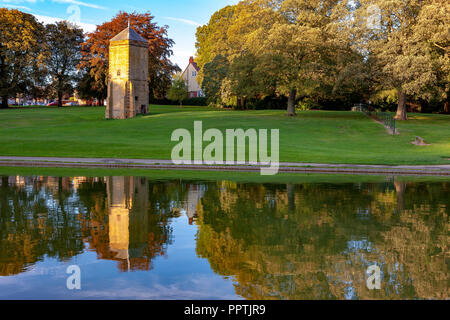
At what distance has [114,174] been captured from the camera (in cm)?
2147

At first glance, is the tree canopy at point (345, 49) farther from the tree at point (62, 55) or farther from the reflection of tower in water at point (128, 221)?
the tree at point (62, 55)

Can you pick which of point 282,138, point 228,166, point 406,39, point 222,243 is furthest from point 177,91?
point 222,243

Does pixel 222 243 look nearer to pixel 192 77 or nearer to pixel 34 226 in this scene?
Result: pixel 34 226

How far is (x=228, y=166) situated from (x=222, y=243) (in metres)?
15.0

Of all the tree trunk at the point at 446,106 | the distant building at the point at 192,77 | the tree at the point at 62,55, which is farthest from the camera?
the distant building at the point at 192,77

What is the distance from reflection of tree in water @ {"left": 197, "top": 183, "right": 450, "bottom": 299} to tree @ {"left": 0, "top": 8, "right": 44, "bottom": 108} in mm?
69011

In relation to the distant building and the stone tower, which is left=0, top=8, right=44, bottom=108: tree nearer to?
the stone tower

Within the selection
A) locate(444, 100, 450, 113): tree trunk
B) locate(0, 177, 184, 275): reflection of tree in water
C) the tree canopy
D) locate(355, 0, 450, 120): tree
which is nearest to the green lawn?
the tree canopy

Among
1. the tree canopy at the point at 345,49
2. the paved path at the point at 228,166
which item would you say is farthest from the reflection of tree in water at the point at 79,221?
the tree canopy at the point at 345,49

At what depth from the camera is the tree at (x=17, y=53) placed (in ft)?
246

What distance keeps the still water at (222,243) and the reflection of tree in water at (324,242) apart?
3 cm

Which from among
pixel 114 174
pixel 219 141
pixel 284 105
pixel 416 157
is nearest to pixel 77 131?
pixel 219 141

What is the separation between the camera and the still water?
22.5ft

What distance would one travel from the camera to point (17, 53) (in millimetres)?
76750
